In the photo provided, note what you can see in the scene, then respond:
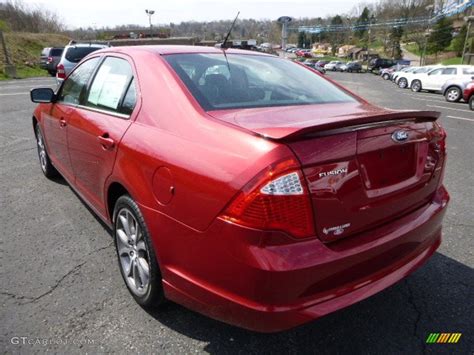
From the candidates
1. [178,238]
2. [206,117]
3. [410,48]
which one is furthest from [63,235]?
[410,48]

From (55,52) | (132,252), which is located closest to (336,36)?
(55,52)

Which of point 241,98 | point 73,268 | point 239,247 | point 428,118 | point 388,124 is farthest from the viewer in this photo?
point 73,268

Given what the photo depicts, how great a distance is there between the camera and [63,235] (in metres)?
3.44

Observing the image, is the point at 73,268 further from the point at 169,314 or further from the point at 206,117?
the point at 206,117

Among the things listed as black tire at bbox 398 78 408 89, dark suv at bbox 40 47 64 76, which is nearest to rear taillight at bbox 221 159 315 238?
dark suv at bbox 40 47 64 76

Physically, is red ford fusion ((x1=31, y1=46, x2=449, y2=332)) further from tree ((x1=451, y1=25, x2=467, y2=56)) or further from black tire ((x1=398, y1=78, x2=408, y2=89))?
tree ((x1=451, y1=25, x2=467, y2=56))

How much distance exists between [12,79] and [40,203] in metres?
22.1

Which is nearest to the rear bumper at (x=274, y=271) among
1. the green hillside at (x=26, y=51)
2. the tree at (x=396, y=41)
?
the green hillside at (x=26, y=51)

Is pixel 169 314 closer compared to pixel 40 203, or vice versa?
pixel 169 314

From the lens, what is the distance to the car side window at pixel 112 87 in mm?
2576

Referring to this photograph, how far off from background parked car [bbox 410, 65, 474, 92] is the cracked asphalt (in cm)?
2005

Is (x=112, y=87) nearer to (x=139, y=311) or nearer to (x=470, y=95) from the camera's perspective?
(x=139, y=311)

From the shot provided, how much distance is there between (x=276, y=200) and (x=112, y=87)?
6.12 feet

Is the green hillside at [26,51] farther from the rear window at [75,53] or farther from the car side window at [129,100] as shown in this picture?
the car side window at [129,100]
